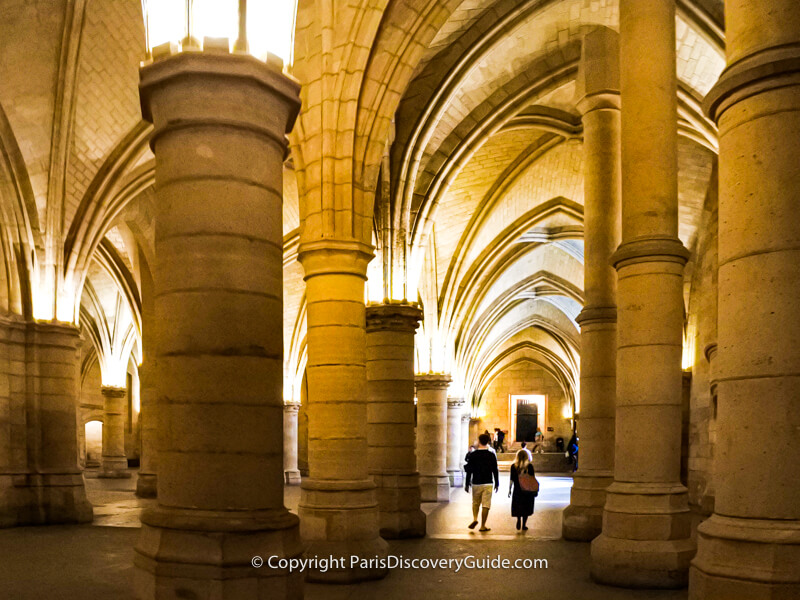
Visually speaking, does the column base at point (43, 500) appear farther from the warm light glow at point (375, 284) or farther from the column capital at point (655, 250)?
the column capital at point (655, 250)

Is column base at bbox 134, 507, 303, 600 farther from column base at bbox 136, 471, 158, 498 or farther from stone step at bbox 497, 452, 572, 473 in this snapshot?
stone step at bbox 497, 452, 572, 473

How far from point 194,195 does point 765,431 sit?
3.25 m

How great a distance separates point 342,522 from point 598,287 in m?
5.22

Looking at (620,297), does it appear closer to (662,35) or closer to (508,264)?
(662,35)

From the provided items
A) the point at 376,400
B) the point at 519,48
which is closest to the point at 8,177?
the point at 376,400

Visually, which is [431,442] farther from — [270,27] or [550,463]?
[550,463]

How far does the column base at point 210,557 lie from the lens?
13.7 feet

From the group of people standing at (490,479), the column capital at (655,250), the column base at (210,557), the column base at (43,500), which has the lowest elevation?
the column base at (43,500)

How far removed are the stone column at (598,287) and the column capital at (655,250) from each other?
3.59 m

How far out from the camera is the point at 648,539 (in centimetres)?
752

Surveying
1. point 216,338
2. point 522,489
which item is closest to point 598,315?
point 522,489

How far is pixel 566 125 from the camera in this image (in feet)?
58.0

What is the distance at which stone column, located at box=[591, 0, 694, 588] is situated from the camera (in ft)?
24.6

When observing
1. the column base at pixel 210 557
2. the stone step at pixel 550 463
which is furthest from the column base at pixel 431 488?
the stone step at pixel 550 463
